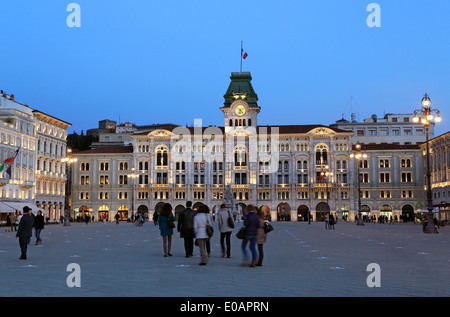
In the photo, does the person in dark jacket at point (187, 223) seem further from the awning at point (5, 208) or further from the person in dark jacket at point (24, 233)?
the awning at point (5, 208)

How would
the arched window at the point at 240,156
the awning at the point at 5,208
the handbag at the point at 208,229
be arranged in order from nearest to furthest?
1. the handbag at the point at 208,229
2. the awning at the point at 5,208
3. the arched window at the point at 240,156

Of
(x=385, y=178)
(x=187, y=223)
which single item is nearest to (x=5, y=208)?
(x=187, y=223)

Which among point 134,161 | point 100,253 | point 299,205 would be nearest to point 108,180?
point 134,161

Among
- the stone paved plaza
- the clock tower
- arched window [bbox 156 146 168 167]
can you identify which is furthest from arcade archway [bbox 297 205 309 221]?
the stone paved plaza

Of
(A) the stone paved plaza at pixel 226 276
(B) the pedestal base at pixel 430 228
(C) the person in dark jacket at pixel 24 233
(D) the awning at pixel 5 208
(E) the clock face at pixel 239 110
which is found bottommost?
(A) the stone paved plaza at pixel 226 276

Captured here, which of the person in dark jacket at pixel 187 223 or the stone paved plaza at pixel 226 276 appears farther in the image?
the person in dark jacket at pixel 187 223

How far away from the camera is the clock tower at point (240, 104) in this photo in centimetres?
10262

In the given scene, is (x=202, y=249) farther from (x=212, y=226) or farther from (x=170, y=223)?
(x=170, y=223)

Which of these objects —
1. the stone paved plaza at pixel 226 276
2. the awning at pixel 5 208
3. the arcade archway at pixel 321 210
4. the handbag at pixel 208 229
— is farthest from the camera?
the arcade archway at pixel 321 210

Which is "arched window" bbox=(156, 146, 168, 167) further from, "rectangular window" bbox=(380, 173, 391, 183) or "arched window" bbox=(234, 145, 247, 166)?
"rectangular window" bbox=(380, 173, 391, 183)

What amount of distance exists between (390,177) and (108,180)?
169 ft

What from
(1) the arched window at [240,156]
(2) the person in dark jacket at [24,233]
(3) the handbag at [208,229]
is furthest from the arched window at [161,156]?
(3) the handbag at [208,229]
